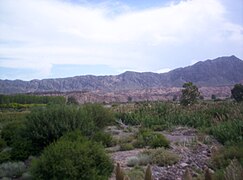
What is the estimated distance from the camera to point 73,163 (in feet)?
40.0

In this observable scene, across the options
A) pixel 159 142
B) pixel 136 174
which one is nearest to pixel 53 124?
pixel 159 142

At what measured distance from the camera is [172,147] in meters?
17.9

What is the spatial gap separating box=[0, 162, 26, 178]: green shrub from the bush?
3.48 metres

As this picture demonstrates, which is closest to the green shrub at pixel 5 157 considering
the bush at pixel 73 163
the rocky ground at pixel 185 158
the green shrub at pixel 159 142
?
the rocky ground at pixel 185 158

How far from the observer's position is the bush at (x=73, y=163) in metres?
12.0

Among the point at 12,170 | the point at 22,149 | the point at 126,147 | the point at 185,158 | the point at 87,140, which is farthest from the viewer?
the point at 22,149

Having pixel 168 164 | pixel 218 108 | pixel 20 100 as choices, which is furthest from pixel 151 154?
pixel 20 100

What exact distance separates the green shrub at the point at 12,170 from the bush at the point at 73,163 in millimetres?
3476

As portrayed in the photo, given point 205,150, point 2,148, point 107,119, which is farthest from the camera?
point 107,119

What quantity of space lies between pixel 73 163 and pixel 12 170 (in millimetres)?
5215

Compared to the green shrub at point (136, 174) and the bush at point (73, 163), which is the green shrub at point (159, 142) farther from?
the bush at point (73, 163)

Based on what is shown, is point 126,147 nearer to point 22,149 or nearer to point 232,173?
point 22,149

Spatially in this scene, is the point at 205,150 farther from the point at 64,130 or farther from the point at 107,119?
the point at 107,119

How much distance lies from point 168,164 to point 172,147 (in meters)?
3.55
